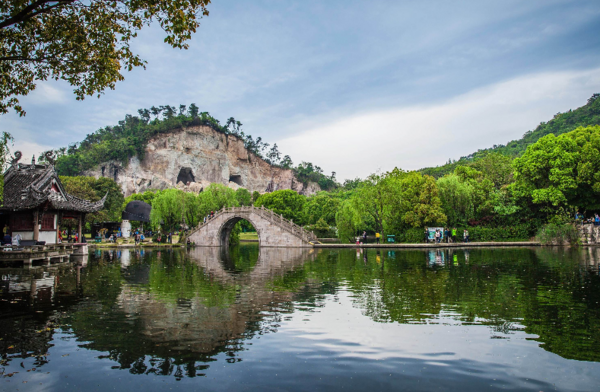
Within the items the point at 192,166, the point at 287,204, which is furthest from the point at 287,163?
the point at 287,204

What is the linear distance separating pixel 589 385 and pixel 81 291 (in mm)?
12858

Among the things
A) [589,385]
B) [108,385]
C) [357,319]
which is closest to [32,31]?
[108,385]

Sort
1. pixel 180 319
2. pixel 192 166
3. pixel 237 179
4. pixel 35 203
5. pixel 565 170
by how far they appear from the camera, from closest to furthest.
Answer: pixel 180 319, pixel 35 203, pixel 565 170, pixel 192 166, pixel 237 179

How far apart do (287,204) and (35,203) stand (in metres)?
50.9

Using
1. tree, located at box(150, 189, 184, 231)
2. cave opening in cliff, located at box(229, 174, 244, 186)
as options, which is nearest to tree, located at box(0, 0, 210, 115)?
tree, located at box(150, 189, 184, 231)

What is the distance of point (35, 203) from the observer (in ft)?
75.5

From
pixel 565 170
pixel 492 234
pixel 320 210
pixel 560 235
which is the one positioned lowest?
A: pixel 560 235

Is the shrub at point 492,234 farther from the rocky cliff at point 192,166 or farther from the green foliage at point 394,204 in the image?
the rocky cliff at point 192,166

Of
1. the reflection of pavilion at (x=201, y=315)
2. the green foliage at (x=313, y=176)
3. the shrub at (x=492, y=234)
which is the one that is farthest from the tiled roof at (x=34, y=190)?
the green foliage at (x=313, y=176)

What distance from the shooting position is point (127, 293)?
12.3 metres

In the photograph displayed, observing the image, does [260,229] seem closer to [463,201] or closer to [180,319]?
[463,201]

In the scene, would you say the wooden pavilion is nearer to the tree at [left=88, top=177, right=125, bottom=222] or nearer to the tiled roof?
the tiled roof

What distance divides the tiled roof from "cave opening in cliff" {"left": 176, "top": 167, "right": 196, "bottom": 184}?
2892 inches

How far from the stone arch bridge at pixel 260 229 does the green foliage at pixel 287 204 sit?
22.8 metres
